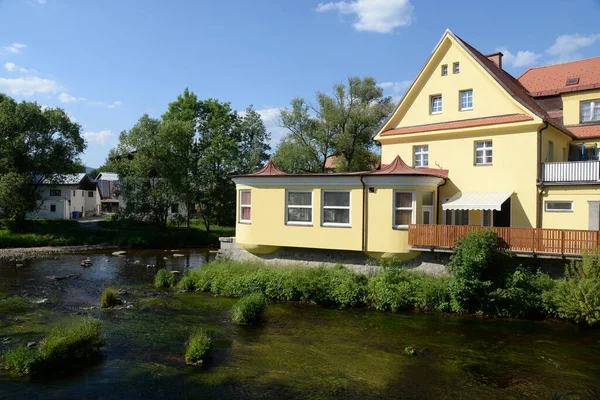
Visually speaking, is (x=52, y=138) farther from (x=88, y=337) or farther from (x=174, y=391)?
(x=174, y=391)

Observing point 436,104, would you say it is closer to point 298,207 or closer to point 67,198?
point 298,207

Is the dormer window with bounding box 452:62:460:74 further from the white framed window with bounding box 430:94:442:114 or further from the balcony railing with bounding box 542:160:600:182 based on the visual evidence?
the balcony railing with bounding box 542:160:600:182

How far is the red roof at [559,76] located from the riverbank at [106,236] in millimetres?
28474

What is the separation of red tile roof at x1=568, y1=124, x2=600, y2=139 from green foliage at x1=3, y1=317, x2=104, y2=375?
973 inches

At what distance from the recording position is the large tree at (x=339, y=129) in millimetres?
41562

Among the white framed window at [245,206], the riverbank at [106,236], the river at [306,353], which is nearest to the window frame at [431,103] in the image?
the white framed window at [245,206]

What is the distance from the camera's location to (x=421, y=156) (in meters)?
24.1

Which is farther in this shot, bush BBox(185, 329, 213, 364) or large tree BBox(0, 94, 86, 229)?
large tree BBox(0, 94, 86, 229)

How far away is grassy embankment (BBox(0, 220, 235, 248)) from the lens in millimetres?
37469

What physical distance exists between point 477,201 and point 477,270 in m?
4.96

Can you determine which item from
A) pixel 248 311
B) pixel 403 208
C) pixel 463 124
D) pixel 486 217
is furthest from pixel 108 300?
pixel 463 124

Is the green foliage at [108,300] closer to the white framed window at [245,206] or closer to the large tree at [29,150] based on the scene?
the white framed window at [245,206]

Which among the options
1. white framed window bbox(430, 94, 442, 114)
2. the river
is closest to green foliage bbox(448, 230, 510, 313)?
the river

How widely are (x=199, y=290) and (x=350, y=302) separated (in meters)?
6.96
